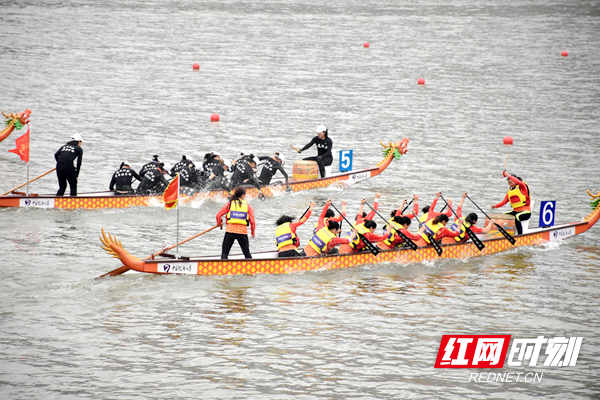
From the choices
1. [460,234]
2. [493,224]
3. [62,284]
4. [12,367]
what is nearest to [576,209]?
[493,224]

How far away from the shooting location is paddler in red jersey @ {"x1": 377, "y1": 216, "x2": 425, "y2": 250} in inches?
723

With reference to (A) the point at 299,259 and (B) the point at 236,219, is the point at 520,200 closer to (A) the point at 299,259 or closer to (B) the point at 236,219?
(A) the point at 299,259

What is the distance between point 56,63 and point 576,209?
36.2 meters

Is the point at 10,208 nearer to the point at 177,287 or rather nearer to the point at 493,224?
the point at 177,287

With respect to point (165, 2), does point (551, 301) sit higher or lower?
lower

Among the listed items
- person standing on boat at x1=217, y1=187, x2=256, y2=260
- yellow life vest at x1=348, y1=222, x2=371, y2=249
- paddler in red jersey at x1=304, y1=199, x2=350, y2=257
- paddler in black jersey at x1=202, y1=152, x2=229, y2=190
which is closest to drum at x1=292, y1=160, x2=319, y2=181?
paddler in black jersey at x1=202, y1=152, x2=229, y2=190

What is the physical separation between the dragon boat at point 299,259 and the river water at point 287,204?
0.26 metres

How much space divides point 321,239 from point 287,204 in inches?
262

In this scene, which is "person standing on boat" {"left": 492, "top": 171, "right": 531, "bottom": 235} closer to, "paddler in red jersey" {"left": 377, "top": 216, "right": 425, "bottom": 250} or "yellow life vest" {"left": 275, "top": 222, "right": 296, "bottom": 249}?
"paddler in red jersey" {"left": 377, "top": 216, "right": 425, "bottom": 250}

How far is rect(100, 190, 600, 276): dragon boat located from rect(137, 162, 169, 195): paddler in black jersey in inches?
168

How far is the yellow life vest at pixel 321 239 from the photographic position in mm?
17578

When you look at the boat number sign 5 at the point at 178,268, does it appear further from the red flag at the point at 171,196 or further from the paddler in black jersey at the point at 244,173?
the paddler in black jersey at the point at 244,173

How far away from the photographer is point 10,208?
70.5 ft

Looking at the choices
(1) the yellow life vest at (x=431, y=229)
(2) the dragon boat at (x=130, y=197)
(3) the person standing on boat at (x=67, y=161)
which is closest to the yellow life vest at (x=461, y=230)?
(1) the yellow life vest at (x=431, y=229)
